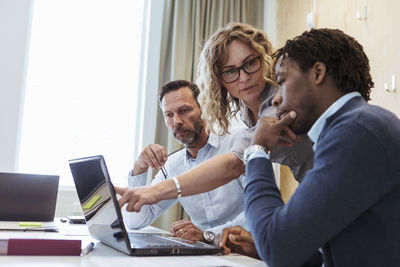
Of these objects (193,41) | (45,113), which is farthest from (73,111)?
(193,41)

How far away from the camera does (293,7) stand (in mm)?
3105

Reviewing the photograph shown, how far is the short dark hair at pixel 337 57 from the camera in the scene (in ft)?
3.05

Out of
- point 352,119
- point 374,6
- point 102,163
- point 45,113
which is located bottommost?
point 102,163

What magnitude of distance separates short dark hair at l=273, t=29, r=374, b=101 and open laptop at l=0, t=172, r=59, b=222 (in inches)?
49.3

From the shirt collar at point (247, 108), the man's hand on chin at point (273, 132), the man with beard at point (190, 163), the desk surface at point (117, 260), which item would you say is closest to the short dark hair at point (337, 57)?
the man's hand on chin at point (273, 132)

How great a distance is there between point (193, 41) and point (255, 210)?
8.59ft

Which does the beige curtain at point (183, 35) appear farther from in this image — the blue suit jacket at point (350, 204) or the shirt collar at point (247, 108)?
the blue suit jacket at point (350, 204)

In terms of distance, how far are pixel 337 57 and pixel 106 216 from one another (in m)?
0.71

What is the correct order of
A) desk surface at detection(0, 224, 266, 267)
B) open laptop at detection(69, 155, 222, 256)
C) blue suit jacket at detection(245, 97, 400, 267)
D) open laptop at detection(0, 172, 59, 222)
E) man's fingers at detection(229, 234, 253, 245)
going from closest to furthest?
blue suit jacket at detection(245, 97, 400, 267) < desk surface at detection(0, 224, 266, 267) < open laptop at detection(69, 155, 222, 256) < man's fingers at detection(229, 234, 253, 245) < open laptop at detection(0, 172, 59, 222)

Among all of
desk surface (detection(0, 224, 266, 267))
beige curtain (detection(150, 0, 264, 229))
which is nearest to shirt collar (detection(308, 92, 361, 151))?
desk surface (detection(0, 224, 266, 267))

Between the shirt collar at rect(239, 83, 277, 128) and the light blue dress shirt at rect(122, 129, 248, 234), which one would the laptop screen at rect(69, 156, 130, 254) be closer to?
the light blue dress shirt at rect(122, 129, 248, 234)

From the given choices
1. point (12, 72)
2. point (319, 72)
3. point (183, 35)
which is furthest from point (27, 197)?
point (183, 35)

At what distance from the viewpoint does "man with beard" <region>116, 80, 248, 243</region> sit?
1.73m

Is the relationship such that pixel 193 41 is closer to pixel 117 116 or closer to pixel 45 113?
pixel 117 116
